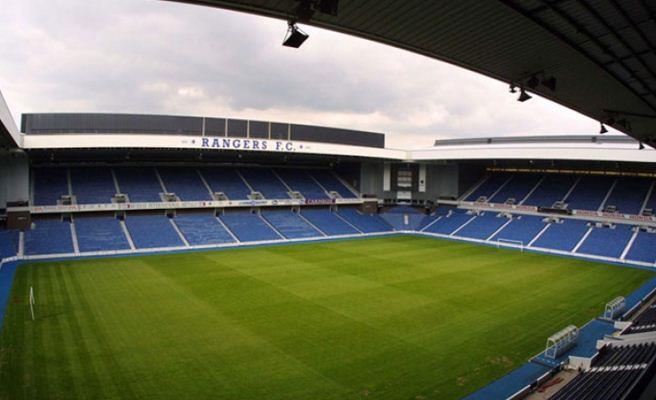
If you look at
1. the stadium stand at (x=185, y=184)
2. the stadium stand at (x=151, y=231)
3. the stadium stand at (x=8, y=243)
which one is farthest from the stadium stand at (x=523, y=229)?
the stadium stand at (x=8, y=243)

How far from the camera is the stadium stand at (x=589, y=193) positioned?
3597cm

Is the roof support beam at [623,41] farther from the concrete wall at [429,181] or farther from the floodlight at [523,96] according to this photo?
the concrete wall at [429,181]

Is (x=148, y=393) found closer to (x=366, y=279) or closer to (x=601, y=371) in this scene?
(x=601, y=371)

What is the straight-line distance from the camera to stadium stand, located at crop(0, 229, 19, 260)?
24.0m

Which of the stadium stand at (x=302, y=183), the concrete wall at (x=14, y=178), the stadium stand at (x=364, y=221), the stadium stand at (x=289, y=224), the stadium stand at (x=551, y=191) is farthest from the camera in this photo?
the stadium stand at (x=302, y=183)

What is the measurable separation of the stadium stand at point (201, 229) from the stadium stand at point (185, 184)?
157 centimetres

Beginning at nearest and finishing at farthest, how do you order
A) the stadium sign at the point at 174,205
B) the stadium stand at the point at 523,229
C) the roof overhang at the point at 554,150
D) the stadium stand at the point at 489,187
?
the stadium sign at the point at 174,205
the roof overhang at the point at 554,150
the stadium stand at the point at 523,229
the stadium stand at the point at 489,187

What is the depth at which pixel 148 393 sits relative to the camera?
9.83 m

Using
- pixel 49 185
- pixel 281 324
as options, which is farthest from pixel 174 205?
pixel 281 324

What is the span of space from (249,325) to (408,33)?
11499 mm

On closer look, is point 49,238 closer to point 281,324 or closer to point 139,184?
point 139,184

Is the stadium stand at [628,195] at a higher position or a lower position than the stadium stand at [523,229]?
higher

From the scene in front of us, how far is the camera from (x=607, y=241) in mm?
31594

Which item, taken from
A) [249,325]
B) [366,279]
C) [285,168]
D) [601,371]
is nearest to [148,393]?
[249,325]
